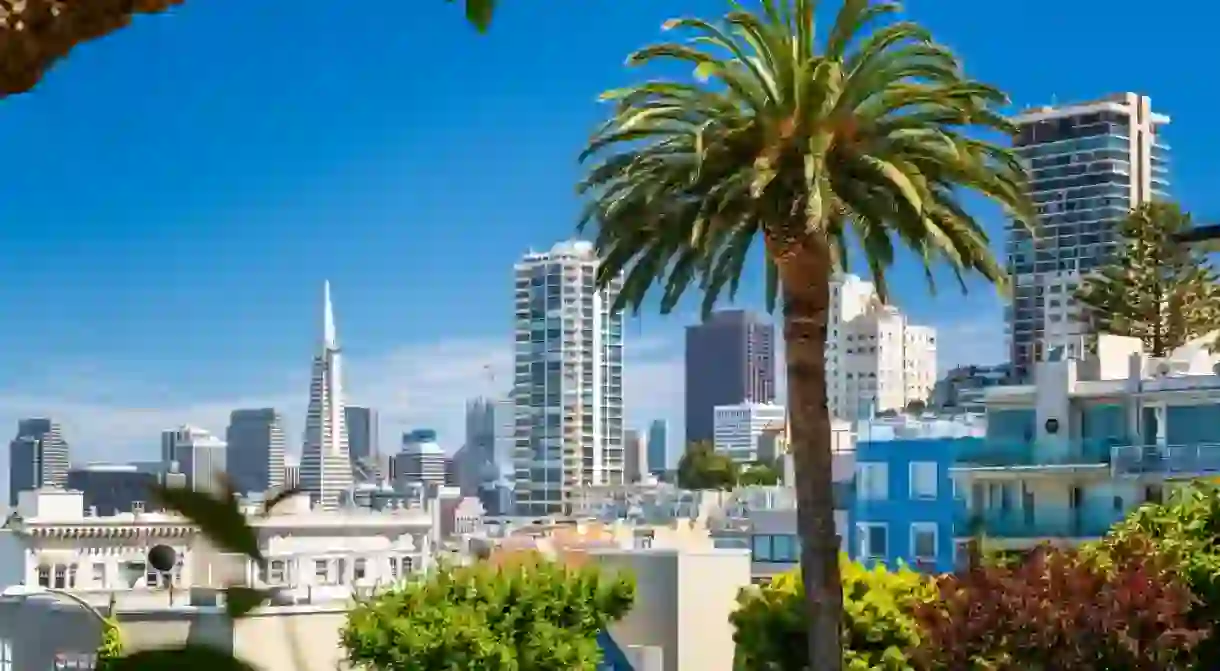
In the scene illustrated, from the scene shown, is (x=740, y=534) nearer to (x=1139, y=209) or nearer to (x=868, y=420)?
(x=868, y=420)

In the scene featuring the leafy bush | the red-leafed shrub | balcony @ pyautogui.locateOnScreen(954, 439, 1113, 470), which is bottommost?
the red-leafed shrub

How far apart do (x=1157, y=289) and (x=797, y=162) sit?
50764 millimetres

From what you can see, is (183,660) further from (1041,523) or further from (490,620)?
(1041,523)

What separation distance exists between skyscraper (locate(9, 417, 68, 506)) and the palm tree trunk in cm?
13286

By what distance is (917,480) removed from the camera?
70.5m

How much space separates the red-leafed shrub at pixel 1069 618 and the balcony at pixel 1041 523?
2965 centimetres

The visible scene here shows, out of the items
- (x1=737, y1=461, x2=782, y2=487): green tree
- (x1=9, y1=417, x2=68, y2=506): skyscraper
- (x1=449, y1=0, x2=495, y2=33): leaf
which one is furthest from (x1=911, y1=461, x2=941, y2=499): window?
(x1=9, y1=417, x2=68, y2=506): skyscraper

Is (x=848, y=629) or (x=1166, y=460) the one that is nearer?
(x=848, y=629)

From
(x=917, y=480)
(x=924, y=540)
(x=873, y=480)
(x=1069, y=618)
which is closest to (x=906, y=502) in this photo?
(x=917, y=480)

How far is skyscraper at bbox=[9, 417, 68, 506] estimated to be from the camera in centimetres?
15650

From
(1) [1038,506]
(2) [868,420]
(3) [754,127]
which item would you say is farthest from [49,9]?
(2) [868,420]

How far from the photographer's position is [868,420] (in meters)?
74.9

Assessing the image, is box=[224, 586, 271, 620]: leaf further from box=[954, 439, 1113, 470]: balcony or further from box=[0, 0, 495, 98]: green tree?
box=[954, 439, 1113, 470]: balcony

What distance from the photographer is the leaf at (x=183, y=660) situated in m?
4.89
